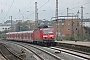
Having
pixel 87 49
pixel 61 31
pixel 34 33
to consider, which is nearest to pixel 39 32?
pixel 34 33

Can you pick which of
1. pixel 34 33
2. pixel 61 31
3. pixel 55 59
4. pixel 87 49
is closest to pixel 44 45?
pixel 34 33

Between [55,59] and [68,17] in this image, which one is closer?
[55,59]

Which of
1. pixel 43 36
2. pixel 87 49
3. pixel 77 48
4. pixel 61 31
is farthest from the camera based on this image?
pixel 61 31

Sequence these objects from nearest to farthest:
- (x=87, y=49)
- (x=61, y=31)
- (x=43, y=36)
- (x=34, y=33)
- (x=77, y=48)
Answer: (x=87, y=49)
(x=77, y=48)
(x=43, y=36)
(x=34, y=33)
(x=61, y=31)

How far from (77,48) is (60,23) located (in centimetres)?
6275

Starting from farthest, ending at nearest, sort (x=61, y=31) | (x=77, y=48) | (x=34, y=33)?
1. (x=61, y=31)
2. (x=34, y=33)
3. (x=77, y=48)

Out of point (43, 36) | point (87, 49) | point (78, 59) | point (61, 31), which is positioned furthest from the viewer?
point (61, 31)

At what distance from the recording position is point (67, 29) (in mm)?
90938

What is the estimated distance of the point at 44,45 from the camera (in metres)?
37.3

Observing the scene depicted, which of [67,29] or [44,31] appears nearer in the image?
[44,31]

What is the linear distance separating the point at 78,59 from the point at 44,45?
19.2 metres

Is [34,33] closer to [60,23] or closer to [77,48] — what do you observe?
[77,48]

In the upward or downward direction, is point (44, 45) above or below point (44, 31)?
below

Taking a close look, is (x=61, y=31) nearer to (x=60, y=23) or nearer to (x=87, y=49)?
(x=60, y=23)
